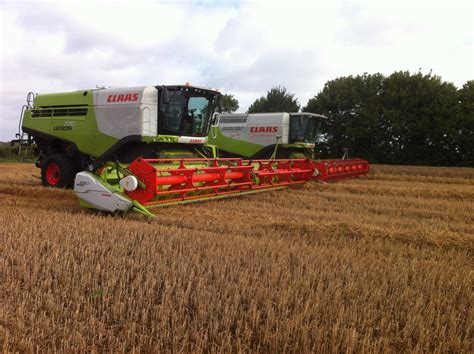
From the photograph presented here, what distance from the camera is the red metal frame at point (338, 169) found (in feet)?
32.6

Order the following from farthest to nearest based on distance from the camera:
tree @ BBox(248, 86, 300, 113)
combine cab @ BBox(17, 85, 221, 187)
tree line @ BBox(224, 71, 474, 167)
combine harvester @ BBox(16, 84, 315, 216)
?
tree @ BBox(248, 86, 300, 113) < tree line @ BBox(224, 71, 474, 167) < combine cab @ BBox(17, 85, 221, 187) < combine harvester @ BBox(16, 84, 315, 216)

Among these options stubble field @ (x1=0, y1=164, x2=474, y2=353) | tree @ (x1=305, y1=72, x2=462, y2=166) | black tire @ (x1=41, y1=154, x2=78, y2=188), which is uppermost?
tree @ (x1=305, y1=72, x2=462, y2=166)

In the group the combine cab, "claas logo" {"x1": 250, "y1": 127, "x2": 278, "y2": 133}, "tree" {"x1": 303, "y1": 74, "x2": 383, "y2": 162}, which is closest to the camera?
the combine cab

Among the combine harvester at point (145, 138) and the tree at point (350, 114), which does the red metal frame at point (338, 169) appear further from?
the tree at point (350, 114)

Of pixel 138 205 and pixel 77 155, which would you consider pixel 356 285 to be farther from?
pixel 77 155

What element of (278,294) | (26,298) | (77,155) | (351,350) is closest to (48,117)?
(77,155)

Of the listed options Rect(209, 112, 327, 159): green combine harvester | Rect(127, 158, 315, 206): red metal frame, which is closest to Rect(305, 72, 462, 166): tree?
Rect(209, 112, 327, 159): green combine harvester

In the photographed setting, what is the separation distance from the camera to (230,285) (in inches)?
99.7

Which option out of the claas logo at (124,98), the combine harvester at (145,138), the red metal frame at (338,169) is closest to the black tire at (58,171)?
the combine harvester at (145,138)

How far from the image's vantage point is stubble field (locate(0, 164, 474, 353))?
77.0 inches

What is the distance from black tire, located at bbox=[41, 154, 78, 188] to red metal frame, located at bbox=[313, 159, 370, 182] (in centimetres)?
557

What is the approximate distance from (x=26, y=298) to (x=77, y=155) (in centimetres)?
645

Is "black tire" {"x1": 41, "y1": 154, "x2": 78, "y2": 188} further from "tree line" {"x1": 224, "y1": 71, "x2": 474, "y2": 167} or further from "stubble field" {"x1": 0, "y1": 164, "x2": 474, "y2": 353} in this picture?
"tree line" {"x1": 224, "y1": 71, "x2": 474, "y2": 167}

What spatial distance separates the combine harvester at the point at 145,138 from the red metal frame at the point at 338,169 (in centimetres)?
119
